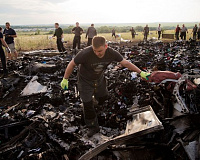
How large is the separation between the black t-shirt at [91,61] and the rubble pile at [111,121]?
0.84 metres

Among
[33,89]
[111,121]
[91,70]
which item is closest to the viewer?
[91,70]

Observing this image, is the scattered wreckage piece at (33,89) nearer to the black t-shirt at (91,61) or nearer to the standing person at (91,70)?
the standing person at (91,70)

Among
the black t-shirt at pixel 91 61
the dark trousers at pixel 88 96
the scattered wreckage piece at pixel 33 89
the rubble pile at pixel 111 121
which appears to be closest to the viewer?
the rubble pile at pixel 111 121

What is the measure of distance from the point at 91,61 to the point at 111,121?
4.82 ft

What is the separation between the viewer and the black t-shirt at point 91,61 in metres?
3.01

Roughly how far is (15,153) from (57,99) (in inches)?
77.5

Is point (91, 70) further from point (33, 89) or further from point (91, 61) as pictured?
point (33, 89)

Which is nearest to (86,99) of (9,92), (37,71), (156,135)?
→ (156,135)

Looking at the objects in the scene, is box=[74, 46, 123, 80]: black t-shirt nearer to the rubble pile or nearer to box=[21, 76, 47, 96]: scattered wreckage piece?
the rubble pile

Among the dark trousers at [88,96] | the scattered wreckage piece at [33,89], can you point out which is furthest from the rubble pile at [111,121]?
the dark trousers at [88,96]

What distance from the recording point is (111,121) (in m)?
3.72

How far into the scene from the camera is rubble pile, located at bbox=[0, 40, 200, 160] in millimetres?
2092

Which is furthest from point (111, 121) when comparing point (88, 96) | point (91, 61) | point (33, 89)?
point (33, 89)

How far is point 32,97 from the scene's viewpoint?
523 cm
